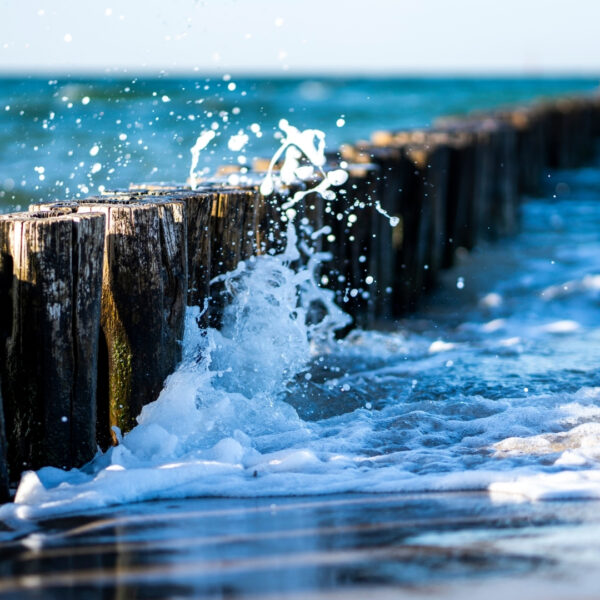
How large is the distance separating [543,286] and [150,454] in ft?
17.6

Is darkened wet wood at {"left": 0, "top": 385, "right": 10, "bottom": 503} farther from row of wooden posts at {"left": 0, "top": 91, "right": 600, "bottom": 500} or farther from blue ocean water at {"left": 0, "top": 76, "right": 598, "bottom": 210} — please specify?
blue ocean water at {"left": 0, "top": 76, "right": 598, "bottom": 210}

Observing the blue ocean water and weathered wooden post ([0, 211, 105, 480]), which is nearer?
weathered wooden post ([0, 211, 105, 480])

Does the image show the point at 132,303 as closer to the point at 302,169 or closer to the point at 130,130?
the point at 302,169

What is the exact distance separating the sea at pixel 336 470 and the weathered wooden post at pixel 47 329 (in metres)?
0.13

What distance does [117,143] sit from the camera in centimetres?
1809

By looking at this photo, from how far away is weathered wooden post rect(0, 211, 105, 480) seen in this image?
342 cm

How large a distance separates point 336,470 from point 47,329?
118 centimetres

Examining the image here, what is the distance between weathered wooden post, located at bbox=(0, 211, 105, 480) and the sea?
0.13m

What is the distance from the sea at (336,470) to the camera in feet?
8.82

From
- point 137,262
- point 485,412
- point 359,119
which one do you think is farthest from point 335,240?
point 359,119

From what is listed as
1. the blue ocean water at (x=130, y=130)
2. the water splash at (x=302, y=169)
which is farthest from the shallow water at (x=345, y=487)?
the blue ocean water at (x=130, y=130)

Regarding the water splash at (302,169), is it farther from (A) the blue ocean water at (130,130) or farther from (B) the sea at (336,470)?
(A) the blue ocean water at (130,130)

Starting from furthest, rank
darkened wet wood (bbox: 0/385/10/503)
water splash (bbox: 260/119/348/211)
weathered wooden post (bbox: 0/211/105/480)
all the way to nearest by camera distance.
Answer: water splash (bbox: 260/119/348/211) → weathered wooden post (bbox: 0/211/105/480) → darkened wet wood (bbox: 0/385/10/503)

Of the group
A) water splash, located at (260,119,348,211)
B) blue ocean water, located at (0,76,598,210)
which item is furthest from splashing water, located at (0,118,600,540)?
blue ocean water, located at (0,76,598,210)
